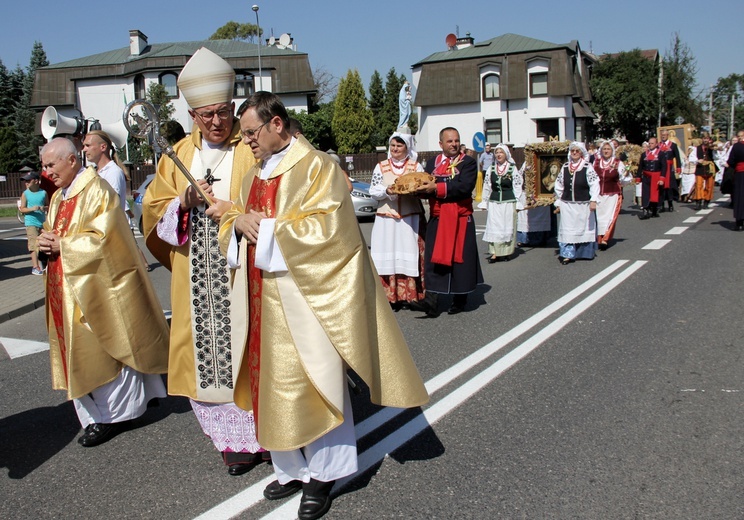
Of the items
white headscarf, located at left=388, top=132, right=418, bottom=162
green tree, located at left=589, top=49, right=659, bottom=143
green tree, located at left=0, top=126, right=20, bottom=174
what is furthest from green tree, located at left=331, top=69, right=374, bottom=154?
white headscarf, located at left=388, top=132, right=418, bottom=162

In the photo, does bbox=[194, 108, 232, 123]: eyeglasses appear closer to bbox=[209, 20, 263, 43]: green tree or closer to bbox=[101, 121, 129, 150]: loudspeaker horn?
bbox=[101, 121, 129, 150]: loudspeaker horn

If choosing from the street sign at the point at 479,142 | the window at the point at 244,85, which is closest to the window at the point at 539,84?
the window at the point at 244,85

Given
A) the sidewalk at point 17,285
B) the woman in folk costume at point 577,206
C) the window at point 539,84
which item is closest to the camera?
the sidewalk at point 17,285

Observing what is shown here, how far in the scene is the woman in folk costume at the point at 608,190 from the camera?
13047 millimetres

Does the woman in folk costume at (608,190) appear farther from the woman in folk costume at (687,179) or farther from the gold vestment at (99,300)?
the gold vestment at (99,300)

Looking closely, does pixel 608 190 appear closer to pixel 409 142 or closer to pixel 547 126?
pixel 409 142

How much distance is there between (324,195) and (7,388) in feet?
12.6

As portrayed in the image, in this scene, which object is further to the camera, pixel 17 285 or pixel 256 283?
pixel 17 285

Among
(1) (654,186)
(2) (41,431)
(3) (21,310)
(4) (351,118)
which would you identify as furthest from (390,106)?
(2) (41,431)

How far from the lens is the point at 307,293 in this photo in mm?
3303

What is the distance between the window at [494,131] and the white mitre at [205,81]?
1912 inches

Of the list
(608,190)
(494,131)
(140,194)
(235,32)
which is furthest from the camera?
(235,32)

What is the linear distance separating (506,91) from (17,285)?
43.0m

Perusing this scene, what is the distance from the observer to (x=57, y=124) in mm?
6129
